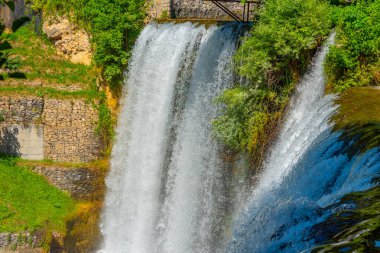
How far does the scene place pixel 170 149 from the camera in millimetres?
15148

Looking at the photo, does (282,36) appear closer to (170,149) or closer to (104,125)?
(170,149)

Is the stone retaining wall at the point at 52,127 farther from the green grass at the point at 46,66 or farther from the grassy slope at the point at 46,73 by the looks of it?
the green grass at the point at 46,66

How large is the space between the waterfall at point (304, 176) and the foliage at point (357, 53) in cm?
34

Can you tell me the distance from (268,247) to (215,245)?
691 cm

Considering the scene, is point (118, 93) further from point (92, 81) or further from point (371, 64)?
point (371, 64)

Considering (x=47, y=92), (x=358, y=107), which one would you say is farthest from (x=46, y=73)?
(x=358, y=107)

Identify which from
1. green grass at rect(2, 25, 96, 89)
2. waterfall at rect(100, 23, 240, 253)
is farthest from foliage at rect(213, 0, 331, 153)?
green grass at rect(2, 25, 96, 89)

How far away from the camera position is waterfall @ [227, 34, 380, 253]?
5.87 meters

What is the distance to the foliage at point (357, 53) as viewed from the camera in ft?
35.4

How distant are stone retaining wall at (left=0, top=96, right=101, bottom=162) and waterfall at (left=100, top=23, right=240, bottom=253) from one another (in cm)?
99

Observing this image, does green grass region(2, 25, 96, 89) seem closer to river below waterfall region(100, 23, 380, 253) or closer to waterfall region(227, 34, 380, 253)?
river below waterfall region(100, 23, 380, 253)

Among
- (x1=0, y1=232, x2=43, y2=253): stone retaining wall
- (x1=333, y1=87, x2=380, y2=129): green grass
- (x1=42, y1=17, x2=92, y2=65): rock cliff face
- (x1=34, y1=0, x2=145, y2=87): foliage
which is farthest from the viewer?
(x1=42, y1=17, x2=92, y2=65): rock cliff face

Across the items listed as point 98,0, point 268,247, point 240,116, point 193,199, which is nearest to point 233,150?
point 240,116

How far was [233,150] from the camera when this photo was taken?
12594mm
